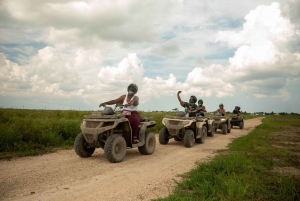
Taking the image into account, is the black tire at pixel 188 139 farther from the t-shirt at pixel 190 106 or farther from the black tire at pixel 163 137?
the t-shirt at pixel 190 106

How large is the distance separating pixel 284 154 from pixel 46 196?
7373mm

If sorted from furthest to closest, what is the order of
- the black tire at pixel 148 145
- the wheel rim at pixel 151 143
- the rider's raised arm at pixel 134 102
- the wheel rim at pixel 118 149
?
the wheel rim at pixel 151 143 < the black tire at pixel 148 145 < the rider's raised arm at pixel 134 102 < the wheel rim at pixel 118 149

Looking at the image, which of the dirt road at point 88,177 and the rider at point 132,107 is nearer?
the dirt road at point 88,177

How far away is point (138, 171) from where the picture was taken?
597 cm

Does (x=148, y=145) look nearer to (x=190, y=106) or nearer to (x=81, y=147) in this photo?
(x=81, y=147)

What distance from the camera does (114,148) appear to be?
265 inches

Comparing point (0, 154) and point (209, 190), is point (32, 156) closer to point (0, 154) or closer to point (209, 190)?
point (0, 154)

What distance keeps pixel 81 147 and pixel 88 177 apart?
208 cm

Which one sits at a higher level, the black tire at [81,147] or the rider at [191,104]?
the rider at [191,104]

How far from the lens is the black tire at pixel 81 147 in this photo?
7285 millimetres

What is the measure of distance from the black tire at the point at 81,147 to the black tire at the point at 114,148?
43.1 inches

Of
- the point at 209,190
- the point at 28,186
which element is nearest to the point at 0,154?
the point at 28,186

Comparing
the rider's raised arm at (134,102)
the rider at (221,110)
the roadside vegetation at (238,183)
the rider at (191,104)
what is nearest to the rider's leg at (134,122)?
the rider's raised arm at (134,102)

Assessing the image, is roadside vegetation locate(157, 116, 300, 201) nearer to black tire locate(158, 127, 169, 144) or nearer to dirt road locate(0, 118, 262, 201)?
dirt road locate(0, 118, 262, 201)
